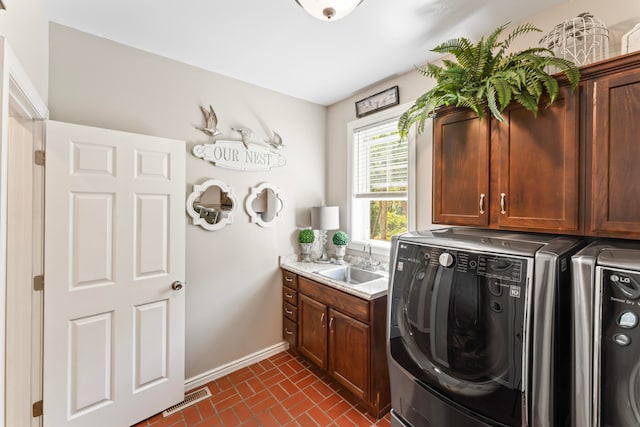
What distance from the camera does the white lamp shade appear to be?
2846 mm

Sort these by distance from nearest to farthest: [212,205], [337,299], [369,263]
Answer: [337,299] < [212,205] < [369,263]

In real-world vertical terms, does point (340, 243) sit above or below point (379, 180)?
below

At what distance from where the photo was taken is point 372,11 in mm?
1691

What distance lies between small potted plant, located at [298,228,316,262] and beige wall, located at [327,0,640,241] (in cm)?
42

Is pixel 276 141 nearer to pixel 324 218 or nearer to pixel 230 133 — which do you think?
pixel 230 133

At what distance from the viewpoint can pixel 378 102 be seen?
2637 mm

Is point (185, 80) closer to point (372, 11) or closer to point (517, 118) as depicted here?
point (372, 11)

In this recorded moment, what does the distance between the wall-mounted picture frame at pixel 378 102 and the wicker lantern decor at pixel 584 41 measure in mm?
1216

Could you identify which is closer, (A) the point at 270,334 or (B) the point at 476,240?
(B) the point at 476,240

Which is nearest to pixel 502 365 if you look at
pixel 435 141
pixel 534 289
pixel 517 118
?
pixel 534 289

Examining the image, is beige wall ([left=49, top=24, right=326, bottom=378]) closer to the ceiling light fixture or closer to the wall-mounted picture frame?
the wall-mounted picture frame

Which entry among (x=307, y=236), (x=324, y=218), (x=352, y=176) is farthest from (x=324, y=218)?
(x=352, y=176)

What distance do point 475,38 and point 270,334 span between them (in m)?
3.10

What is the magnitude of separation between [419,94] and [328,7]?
1258mm
